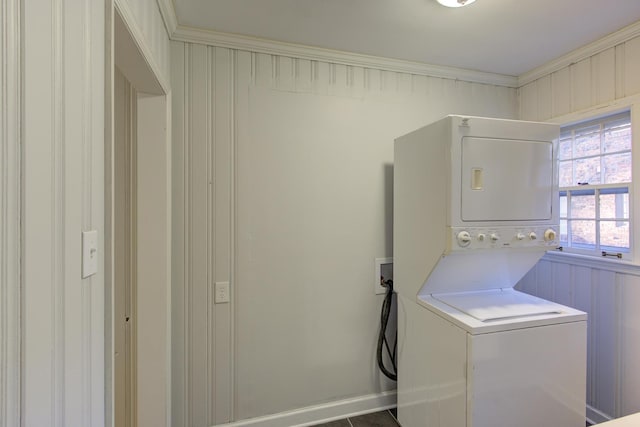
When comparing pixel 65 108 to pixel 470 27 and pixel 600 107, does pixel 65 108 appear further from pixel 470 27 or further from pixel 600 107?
pixel 600 107

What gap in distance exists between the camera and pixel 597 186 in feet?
6.64

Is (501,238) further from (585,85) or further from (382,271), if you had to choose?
(585,85)

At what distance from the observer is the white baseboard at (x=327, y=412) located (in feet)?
6.48

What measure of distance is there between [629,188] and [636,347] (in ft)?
3.07

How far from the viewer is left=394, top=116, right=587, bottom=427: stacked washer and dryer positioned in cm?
146

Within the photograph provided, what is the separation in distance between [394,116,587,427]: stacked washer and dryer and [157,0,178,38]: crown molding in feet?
4.86

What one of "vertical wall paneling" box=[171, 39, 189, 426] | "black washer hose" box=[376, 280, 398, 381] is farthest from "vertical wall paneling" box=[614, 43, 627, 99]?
"vertical wall paneling" box=[171, 39, 189, 426]

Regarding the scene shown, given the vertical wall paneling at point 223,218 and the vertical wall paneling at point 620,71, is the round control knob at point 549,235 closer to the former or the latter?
the vertical wall paneling at point 620,71

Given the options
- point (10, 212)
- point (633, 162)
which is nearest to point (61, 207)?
point (10, 212)

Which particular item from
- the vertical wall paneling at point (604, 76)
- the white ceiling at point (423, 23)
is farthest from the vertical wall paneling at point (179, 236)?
the vertical wall paneling at point (604, 76)

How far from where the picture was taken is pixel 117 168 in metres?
1.73

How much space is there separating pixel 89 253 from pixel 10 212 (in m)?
0.29

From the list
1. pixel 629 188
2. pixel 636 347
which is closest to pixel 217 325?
pixel 636 347

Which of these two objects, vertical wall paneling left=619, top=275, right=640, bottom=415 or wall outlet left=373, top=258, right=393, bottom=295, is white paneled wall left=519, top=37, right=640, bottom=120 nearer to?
vertical wall paneling left=619, top=275, right=640, bottom=415
